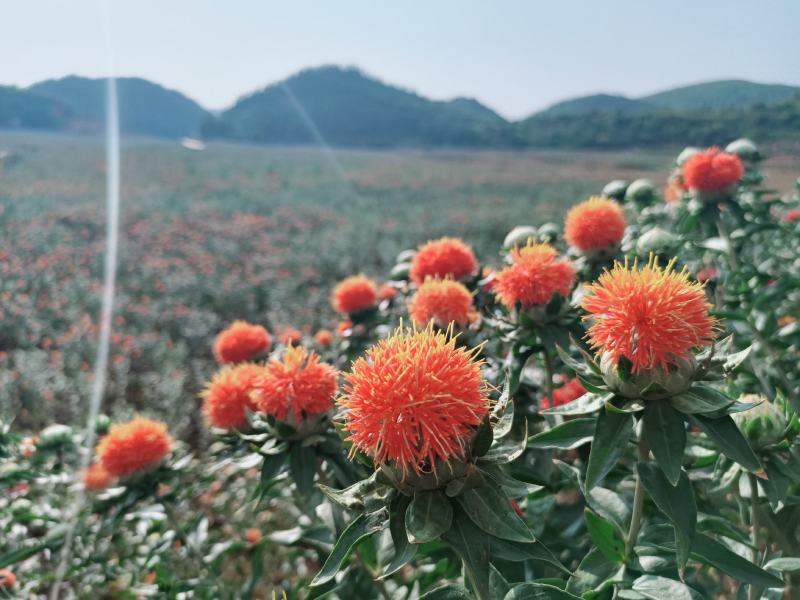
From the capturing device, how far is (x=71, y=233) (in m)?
9.78

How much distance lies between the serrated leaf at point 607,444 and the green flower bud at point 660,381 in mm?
56

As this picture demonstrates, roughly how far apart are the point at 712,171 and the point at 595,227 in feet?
2.45

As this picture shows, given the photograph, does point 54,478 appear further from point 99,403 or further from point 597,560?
point 99,403

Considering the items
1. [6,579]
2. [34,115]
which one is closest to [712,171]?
[6,579]

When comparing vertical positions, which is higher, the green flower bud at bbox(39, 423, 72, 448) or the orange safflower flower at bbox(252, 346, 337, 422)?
the orange safflower flower at bbox(252, 346, 337, 422)

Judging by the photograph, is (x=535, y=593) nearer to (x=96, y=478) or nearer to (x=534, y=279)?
(x=534, y=279)

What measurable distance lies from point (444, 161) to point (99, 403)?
25.0 m

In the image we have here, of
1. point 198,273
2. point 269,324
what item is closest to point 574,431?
point 269,324

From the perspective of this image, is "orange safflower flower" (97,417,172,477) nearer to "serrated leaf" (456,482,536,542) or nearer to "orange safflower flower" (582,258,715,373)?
"serrated leaf" (456,482,536,542)

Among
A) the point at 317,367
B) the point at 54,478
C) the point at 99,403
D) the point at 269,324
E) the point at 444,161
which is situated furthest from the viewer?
the point at 444,161

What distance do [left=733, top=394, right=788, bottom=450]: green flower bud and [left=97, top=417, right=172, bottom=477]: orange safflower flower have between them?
69.2 inches

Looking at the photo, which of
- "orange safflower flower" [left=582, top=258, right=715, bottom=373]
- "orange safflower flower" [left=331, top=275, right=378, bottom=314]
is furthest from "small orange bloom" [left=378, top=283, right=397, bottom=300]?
"orange safflower flower" [left=582, top=258, right=715, bottom=373]

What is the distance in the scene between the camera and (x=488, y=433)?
3.19 feet

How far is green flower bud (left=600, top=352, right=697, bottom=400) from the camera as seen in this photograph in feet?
3.38
